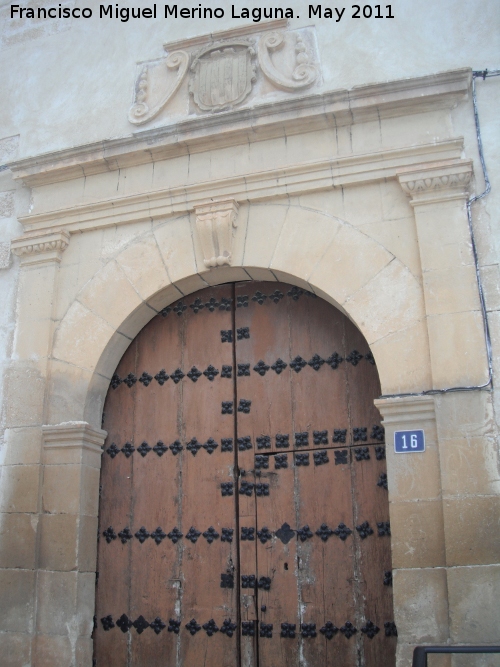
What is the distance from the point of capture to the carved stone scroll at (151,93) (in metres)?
5.08

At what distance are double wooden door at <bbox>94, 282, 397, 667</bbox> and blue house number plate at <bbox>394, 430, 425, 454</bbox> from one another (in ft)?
1.15

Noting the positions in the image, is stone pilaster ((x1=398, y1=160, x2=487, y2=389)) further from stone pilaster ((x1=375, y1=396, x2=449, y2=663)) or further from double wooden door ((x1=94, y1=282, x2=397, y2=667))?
double wooden door ((x1=94, y1=282, x2=397, y2=667))

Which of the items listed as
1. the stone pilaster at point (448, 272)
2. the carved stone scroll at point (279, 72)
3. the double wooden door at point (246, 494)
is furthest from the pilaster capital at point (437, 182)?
the carved stone scroll at point (279, 72)

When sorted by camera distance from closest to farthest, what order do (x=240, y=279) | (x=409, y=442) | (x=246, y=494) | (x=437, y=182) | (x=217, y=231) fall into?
1. (x=409, y=442)
2. (x=437, y=182)
3. (x=246, y=494)
4. (x=217, y=231)
5. (x=240, y=279)

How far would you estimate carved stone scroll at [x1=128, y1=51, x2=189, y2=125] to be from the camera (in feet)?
16.7

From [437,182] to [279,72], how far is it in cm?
137

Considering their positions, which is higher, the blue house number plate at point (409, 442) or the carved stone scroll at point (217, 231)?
the carved stone scroll at point (217, 231)

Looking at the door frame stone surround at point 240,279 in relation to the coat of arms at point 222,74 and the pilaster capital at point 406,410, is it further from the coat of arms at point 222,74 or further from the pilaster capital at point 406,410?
the coat of arms at point 222,74

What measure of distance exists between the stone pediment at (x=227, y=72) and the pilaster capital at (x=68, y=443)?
2107 millimetres

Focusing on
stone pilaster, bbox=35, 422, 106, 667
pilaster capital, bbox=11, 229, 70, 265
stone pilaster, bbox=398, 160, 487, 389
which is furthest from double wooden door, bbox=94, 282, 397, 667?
pilaster capital, bbox=11, 229, 70, 265

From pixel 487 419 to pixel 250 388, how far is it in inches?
57.8

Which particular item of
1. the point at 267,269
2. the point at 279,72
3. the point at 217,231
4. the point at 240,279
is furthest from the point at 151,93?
the point at 267,269

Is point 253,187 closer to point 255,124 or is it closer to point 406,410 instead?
point 255,124

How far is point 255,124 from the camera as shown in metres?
4.68
